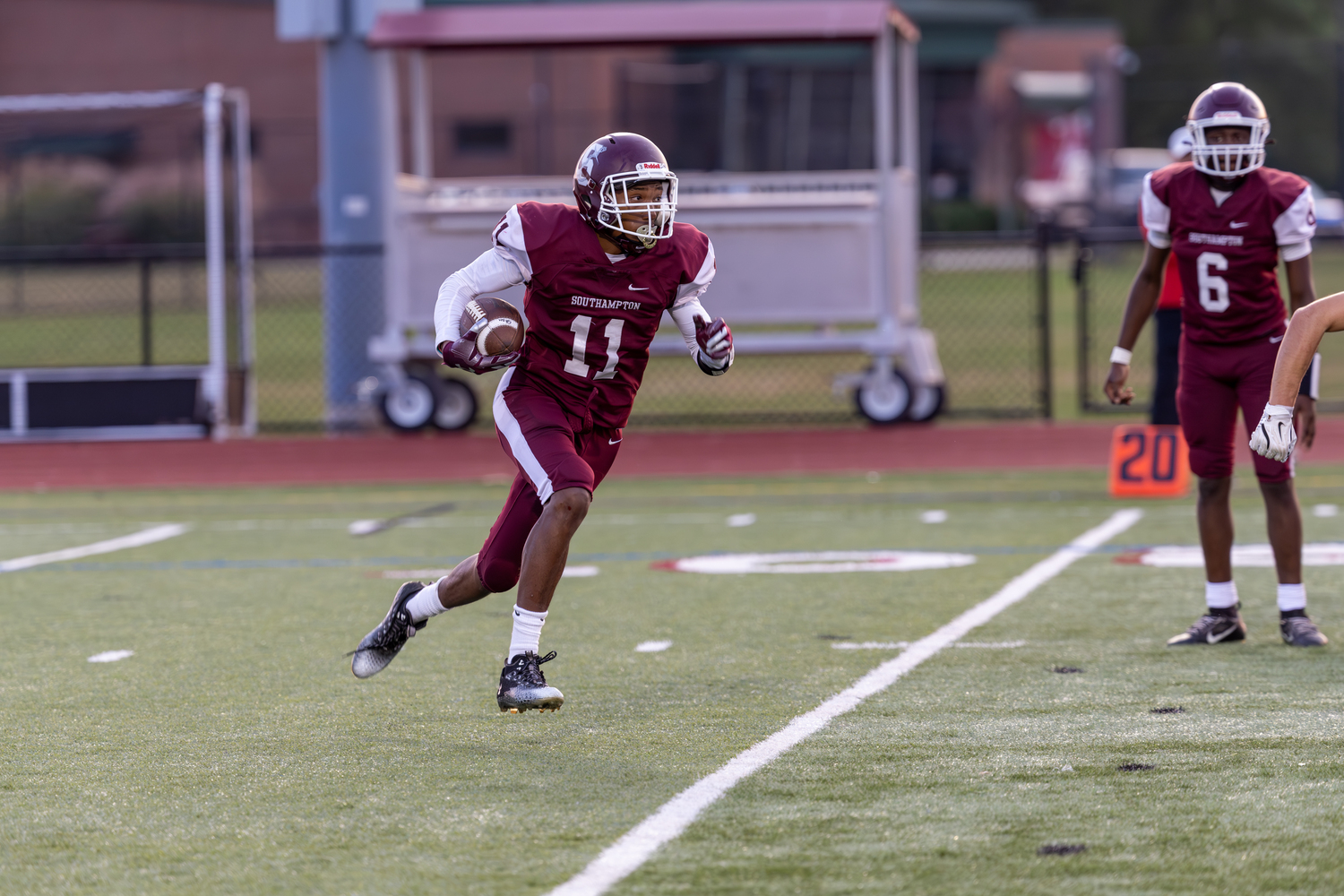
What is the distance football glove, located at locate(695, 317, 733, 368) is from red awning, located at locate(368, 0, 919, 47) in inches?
343

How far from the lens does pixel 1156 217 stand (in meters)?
6.27

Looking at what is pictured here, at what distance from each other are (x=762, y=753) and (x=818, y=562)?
3702mm

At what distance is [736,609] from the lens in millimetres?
7129

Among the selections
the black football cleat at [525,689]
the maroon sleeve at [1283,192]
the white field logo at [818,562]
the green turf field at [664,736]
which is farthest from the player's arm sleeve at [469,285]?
the white field logo at [818,562]

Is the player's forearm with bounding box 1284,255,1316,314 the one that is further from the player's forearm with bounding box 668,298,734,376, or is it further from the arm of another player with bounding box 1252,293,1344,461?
the player's forearm with bounding box 668,298,734,376

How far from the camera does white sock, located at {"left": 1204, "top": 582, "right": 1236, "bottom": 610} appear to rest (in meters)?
6.24

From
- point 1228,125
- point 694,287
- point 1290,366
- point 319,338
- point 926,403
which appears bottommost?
point 926,403

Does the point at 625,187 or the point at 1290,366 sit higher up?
the point at 625,187

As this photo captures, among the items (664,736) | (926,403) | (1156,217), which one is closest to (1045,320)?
(926,403)

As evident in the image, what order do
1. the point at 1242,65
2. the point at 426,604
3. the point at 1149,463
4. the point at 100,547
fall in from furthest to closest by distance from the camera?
the point at 1242,65 < the point at 1149,463 < the point at 100,547 < the point at 426,604

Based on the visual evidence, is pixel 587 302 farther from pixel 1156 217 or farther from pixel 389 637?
pixel 1156 217

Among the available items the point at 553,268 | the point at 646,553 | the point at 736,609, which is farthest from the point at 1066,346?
the point at 553,268

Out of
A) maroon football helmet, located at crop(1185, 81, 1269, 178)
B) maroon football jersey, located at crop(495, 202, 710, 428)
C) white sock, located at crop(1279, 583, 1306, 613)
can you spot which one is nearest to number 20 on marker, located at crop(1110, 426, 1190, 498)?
white sock, located at crop(1279, 583, 1306, 613)

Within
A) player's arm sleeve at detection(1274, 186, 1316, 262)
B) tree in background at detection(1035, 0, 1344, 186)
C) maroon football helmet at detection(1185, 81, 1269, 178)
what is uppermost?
tree in background at detection(1035, 0, 1344, 186)
